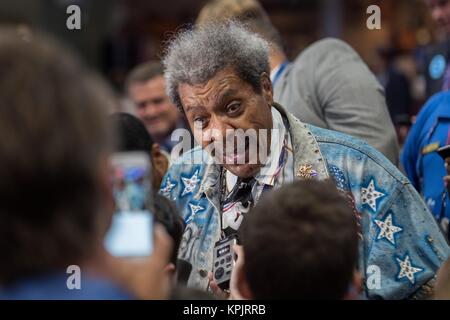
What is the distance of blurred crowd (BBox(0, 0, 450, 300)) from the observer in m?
1.42

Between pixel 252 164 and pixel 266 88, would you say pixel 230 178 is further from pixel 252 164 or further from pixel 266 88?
pixel 266 88

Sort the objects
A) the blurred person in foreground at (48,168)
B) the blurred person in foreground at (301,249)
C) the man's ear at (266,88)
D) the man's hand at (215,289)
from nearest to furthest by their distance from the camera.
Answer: the blurred person in foreground at (48,168) → the blurred person in foreground at (301,249) → the man's hand at (215,289) → the man's ear at (266,88)

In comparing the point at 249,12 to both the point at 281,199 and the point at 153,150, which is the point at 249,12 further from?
the point at 281,199

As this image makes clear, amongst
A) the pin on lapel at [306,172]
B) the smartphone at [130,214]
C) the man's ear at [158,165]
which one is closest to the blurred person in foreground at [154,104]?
the man's ear at [158,165]

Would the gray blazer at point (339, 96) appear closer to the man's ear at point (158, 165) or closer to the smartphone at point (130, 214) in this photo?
the man's ear at point (158, 165)

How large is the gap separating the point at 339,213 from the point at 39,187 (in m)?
0.84

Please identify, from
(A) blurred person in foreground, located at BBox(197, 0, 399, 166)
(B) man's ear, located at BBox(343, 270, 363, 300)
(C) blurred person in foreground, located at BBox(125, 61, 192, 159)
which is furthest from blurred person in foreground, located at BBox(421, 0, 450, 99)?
(B) man's ear, located at BBox(343, 270, 363, 300)

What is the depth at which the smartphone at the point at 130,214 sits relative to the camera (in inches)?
70.6

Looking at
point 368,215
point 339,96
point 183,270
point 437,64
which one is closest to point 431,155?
point 339,96

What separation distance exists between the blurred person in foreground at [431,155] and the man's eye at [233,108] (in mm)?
1151

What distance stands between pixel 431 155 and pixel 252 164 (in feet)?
4.01

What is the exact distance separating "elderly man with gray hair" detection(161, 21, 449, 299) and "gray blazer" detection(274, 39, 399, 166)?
665mm

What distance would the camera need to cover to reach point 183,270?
2900 millimetres

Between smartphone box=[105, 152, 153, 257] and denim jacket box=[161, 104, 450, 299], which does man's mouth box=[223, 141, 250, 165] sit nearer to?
denim jacket box=[161, 104, 450, 299]
